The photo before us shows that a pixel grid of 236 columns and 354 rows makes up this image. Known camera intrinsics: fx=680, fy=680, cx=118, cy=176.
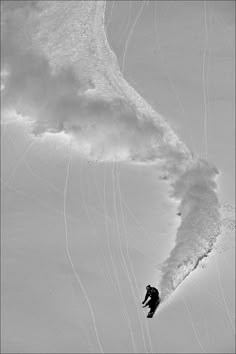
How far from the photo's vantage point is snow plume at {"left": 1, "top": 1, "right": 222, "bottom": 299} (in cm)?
1672

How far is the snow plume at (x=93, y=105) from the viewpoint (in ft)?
54.9

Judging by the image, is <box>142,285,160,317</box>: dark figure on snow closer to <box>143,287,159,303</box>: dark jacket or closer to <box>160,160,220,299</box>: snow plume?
<box>143,287,159,303</box>: dark jacket

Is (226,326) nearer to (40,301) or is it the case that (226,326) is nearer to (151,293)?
(151,293)

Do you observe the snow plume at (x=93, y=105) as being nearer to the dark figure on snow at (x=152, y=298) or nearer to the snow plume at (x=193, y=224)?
the snow plume at (x=193, y=224)

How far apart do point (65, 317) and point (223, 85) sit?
8649mm

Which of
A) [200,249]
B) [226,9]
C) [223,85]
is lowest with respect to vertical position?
[200,249]

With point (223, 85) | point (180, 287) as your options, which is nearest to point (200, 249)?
point (180, 287)

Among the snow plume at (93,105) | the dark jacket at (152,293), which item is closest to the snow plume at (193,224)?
the snow plume at (93,105)

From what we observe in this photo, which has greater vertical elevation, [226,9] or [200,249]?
[226,9]

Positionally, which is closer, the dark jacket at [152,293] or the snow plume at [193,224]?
the dark jacket at [152,293]

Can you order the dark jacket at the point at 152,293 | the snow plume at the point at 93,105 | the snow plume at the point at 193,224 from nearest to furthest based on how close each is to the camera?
the dark jacket at the point at 152,293 → the snow plume at the point at 193,224 → the snow plume at the point at 93,105

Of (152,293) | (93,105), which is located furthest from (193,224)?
(93,105)

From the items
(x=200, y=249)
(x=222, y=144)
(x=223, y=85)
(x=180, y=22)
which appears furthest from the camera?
(x=180, y=22)

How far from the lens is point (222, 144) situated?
18.3 m
